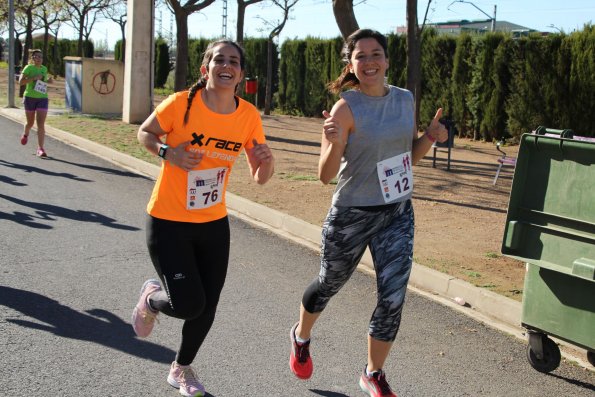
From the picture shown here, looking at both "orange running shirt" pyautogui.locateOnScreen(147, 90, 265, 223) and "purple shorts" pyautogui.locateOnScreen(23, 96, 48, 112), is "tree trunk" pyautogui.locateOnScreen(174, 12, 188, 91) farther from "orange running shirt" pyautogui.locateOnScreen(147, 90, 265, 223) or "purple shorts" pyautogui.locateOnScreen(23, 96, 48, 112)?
"orange running shirt" pyautogui.locateOnScreen(147, 90, 265, 223)

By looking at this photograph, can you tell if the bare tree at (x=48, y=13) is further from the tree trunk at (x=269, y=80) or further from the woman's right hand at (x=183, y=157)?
the woman's right hand at (x=183, y=157)

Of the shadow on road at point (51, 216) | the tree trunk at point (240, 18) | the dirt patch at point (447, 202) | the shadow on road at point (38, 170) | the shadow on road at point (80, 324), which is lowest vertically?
the shadow on road at point (80, 324)

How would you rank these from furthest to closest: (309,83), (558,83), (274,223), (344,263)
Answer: (309,83) < (558,83) < (274,223) < (344,263)

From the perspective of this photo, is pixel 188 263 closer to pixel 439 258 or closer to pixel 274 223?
pixel 439 258

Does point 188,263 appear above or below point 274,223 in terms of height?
above

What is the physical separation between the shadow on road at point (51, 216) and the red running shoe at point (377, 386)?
4606mm

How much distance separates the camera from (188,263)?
3.73 meters

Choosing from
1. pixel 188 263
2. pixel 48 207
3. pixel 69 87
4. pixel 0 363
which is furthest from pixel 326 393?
pixel 69 87

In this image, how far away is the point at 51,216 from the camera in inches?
326

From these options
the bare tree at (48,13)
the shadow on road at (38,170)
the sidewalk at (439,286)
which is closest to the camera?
the sidewalk at (439,286)

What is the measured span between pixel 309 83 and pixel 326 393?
25.5 m

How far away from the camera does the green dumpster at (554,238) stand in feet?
14.1

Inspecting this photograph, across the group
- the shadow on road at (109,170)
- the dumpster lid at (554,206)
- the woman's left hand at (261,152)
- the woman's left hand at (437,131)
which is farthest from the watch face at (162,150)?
the shadow on road at (109,170)

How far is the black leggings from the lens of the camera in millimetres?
3691
